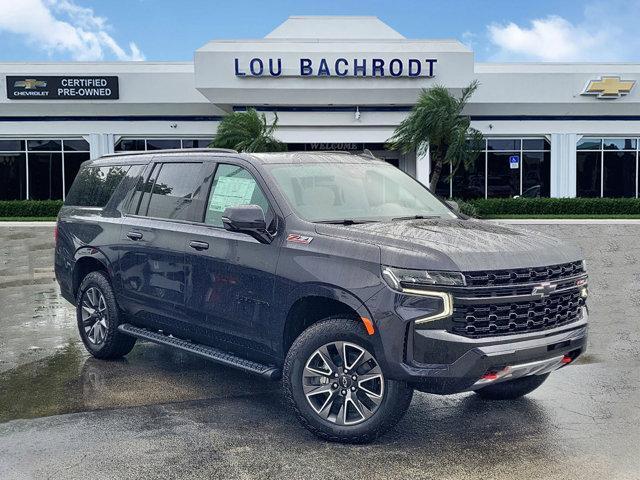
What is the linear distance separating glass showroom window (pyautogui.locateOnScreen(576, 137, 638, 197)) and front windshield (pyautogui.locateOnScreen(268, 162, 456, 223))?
30140mm

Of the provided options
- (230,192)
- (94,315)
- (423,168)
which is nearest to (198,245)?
(230,192)

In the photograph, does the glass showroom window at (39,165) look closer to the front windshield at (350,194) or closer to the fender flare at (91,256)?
the fender flare at (91,256)

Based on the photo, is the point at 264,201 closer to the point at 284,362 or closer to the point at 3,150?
the point at 284,362

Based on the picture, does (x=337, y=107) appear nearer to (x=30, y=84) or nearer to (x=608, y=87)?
(x=608, y=87)

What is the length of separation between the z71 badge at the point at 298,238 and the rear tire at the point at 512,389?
1.97 m

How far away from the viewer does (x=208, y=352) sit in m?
5.96

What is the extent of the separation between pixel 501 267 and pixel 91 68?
3161 cm

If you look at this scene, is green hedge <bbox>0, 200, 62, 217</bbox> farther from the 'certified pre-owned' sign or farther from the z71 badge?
A: the z71 badge

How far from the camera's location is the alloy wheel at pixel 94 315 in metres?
7.38

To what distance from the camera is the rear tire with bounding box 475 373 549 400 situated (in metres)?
5.90

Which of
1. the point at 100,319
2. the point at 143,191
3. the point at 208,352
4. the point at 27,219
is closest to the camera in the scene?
the point at 208,352

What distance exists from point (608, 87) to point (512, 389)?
30.6 metres

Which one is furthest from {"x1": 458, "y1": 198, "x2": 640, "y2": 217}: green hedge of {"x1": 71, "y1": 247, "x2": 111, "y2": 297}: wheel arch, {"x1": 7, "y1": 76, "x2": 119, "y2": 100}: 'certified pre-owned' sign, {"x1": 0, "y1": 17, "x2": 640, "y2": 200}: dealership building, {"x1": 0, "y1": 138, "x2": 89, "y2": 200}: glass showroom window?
{"x1": 71, "y1": 247, "x2": 111, "y2": 297}: wheel arch

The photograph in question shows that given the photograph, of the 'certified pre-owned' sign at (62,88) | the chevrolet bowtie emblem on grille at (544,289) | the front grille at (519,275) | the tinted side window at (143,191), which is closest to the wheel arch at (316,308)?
the front grille at (519,275)
